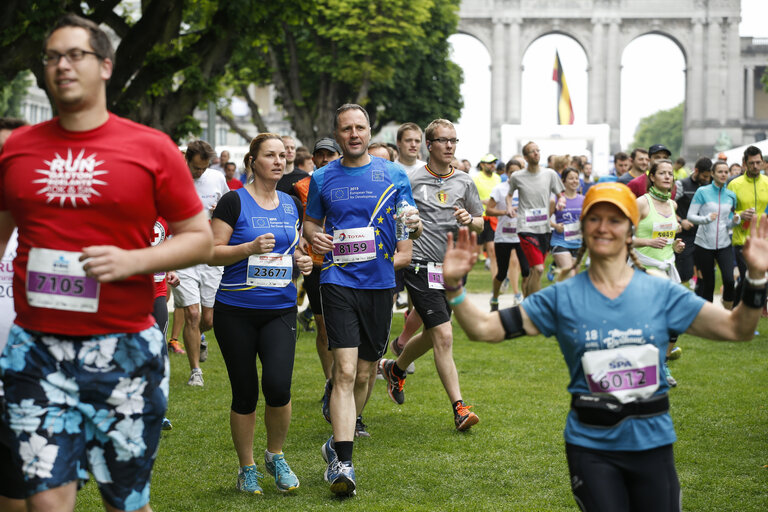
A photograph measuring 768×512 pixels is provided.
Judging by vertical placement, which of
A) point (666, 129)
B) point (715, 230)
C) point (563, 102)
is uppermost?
point (666, 129)

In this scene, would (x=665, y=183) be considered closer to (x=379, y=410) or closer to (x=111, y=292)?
(x=379, y=410)

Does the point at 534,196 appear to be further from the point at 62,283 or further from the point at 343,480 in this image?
the point at 62,283

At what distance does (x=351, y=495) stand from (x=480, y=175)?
46.8 feet

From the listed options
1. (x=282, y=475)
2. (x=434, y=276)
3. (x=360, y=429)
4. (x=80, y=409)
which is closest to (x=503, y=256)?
(x=434, y=276)

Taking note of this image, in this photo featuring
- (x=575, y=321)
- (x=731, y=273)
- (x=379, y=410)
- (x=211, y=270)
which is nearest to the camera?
(x=575, y=321)

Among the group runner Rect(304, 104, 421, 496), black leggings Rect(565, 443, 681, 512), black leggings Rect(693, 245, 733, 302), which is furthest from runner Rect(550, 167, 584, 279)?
black leggings Rect(565, 443, 681, 512)

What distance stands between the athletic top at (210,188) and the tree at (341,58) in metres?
26.8

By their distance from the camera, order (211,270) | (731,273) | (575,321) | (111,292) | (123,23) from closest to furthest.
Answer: (111,292)
(575,321)
(211,270)
(731,273)
(123,23)

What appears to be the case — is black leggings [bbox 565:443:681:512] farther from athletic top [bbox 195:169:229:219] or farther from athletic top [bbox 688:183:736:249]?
athletic top [bbox 688:183:736:249]

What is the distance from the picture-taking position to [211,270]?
33.6 ft

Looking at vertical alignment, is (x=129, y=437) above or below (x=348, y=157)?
below

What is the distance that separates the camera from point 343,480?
19.9ft

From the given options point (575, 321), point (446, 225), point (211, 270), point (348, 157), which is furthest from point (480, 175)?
point (575, 321)

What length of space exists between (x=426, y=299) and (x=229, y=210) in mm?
2440
